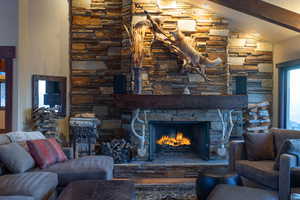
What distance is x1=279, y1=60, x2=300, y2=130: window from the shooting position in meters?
5.00

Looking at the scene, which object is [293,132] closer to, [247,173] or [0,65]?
[247,173]

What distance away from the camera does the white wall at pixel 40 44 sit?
4848 mm

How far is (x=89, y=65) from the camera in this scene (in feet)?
18.4

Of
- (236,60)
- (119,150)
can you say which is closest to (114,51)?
(119,150)

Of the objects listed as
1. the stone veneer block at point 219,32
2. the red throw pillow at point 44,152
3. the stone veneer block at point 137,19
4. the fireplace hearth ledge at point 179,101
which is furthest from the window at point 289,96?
the red throw pillow at point 44,152

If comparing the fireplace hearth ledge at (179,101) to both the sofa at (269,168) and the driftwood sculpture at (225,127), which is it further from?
A: the sofa at (269,168)

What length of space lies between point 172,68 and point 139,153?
1.73m

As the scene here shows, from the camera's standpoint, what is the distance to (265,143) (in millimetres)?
3797

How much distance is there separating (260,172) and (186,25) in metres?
3.03

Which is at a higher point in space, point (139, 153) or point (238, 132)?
point (238, 132)

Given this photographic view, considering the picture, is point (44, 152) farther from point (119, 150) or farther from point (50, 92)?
point (50, 92)

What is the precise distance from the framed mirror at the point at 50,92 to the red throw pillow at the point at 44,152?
1776mm

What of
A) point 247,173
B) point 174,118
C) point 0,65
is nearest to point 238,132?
point 174,118

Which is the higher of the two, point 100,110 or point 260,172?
point 100,110
